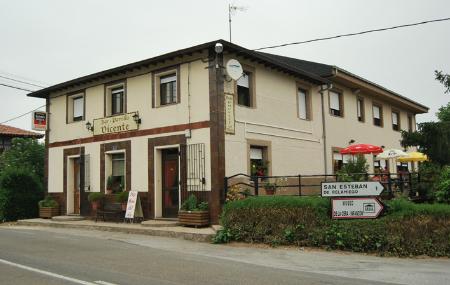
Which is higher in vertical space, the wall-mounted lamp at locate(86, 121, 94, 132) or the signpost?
the wall-mounted lamp at locate(86, 121, 94, 132)

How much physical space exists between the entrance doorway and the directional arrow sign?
5.75 metres

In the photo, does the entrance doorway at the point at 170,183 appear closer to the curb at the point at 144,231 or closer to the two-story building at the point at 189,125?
the two-story building at the point at 189,125

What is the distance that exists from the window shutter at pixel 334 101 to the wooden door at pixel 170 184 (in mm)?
8288

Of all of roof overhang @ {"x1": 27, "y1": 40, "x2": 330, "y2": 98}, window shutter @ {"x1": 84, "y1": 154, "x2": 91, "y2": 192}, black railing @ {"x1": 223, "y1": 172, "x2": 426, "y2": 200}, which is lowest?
black railing @ {"x1": 223, "y1": 172, "x2": 426, "y2": 200}

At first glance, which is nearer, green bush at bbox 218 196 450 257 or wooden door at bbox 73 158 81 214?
green bush at bbox 218 196 450 257

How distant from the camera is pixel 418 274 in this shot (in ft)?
27.6

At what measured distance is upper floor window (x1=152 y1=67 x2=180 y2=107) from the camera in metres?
16.2

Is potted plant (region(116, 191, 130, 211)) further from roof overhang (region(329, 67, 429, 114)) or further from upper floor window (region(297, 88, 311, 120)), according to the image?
roof overhang (region(329, 67, 429, 114))

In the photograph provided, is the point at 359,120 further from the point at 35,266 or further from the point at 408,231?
the point at 35,266

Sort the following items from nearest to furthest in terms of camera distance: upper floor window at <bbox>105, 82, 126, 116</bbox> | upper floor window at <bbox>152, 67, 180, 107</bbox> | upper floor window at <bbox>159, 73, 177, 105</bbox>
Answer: upper floor window at <bbox>152, 67, 180, 107</bbox>
upper floor window at <bbox>159, 73, 177, 105</bbox>
upper floor window at <bbox>105, 82, 126, 116</bbox>

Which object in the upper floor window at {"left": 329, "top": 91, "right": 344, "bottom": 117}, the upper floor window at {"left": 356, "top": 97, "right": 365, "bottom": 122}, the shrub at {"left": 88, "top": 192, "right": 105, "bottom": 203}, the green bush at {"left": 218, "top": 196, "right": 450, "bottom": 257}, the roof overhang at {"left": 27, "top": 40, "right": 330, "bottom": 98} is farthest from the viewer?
the upper floor window at {"left": 356, "top": 97, "right": 365, "bottom": 122}

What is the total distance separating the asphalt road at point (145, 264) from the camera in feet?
24.4

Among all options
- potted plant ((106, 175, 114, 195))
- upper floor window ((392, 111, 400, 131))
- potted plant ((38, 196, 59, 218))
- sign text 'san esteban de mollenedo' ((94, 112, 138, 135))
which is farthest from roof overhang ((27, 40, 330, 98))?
upper floor window ((392, 111, 400, 131))

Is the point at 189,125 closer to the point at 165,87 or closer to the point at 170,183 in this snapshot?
the point at 165,87
